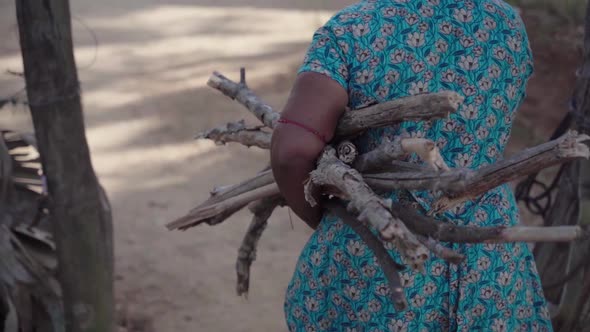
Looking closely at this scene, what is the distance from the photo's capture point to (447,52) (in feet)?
5.69

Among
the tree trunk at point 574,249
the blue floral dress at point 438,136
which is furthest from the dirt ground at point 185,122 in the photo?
the blue floral dress at point 438,136

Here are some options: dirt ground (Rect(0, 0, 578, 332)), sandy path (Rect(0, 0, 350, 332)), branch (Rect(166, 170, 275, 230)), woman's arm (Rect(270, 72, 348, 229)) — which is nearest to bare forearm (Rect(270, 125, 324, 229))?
woman's arm (Rect(270, 72, 348, 229))

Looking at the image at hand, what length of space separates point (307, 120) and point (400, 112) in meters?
0.20

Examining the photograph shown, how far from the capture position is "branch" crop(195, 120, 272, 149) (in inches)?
85.8

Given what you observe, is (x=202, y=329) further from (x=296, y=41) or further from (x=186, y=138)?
(x=296, y=41)

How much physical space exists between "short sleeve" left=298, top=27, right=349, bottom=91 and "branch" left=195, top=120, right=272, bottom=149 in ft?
1.66

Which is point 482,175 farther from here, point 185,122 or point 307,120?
point 185,122

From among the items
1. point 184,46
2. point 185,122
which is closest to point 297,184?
point 185,122

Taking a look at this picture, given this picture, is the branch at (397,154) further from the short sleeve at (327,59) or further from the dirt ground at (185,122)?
the dirt ground at (185,122)

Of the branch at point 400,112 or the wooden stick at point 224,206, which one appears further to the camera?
the wooden stick at point 224,206

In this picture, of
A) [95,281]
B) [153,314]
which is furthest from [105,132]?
Answer: [95,281]

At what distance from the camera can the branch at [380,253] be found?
140cm

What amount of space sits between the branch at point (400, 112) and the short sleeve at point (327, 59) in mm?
77

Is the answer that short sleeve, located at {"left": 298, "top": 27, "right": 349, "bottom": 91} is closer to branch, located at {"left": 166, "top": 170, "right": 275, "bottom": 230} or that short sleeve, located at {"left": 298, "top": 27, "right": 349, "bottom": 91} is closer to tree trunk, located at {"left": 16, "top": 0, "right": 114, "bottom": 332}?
branch, located at {"left": 166, "top": 170, "right": 275, "bottom": 230}
